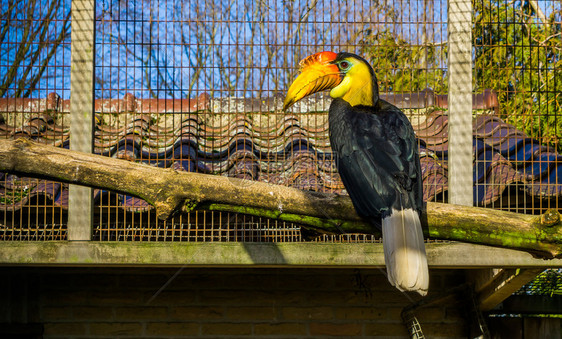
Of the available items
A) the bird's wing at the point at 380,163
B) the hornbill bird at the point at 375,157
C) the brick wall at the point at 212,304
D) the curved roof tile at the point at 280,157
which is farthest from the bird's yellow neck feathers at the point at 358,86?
the brick wall at the point at 212,304

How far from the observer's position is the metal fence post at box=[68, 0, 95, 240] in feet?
13.2

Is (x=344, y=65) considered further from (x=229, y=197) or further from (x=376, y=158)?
(x=229, y=197)

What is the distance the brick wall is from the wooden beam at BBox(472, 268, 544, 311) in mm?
329

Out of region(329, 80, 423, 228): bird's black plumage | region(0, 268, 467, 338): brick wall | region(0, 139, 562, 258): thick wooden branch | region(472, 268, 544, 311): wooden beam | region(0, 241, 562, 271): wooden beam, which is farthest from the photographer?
region(0, 268, 467, 338): brick wall

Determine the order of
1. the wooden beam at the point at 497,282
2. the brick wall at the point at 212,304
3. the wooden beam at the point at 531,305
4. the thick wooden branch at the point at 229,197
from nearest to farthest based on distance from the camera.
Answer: the thick wooden branch at the point at 229,197
the wooden beam at the point at 497,282
the brick wall at the point at 212,304
the wooden beam at the point at 531,305

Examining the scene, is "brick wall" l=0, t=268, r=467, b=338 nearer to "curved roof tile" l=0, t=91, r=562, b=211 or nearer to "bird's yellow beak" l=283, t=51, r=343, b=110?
"curved roof tile" l=0, t=91, r=562, b=211

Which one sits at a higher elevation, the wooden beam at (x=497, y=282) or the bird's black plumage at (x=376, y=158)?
the bird's black plumage at (x=376, y=158)

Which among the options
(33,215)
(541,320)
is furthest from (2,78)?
(541,320)

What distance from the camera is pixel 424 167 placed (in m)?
4.71

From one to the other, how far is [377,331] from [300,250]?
5.08 feet

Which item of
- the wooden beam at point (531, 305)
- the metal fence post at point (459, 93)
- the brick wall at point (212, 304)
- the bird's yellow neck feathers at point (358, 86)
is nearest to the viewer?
the bird's yellow neck feathers at point (358, 86)

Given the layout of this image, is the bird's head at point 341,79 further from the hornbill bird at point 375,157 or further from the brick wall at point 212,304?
the brick wall at point 212,304

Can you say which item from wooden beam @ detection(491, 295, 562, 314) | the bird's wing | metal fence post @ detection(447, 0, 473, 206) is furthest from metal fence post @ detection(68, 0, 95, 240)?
wooden beam @ detection(491, 295, 562, 314)

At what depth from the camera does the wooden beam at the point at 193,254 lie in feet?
13.0
